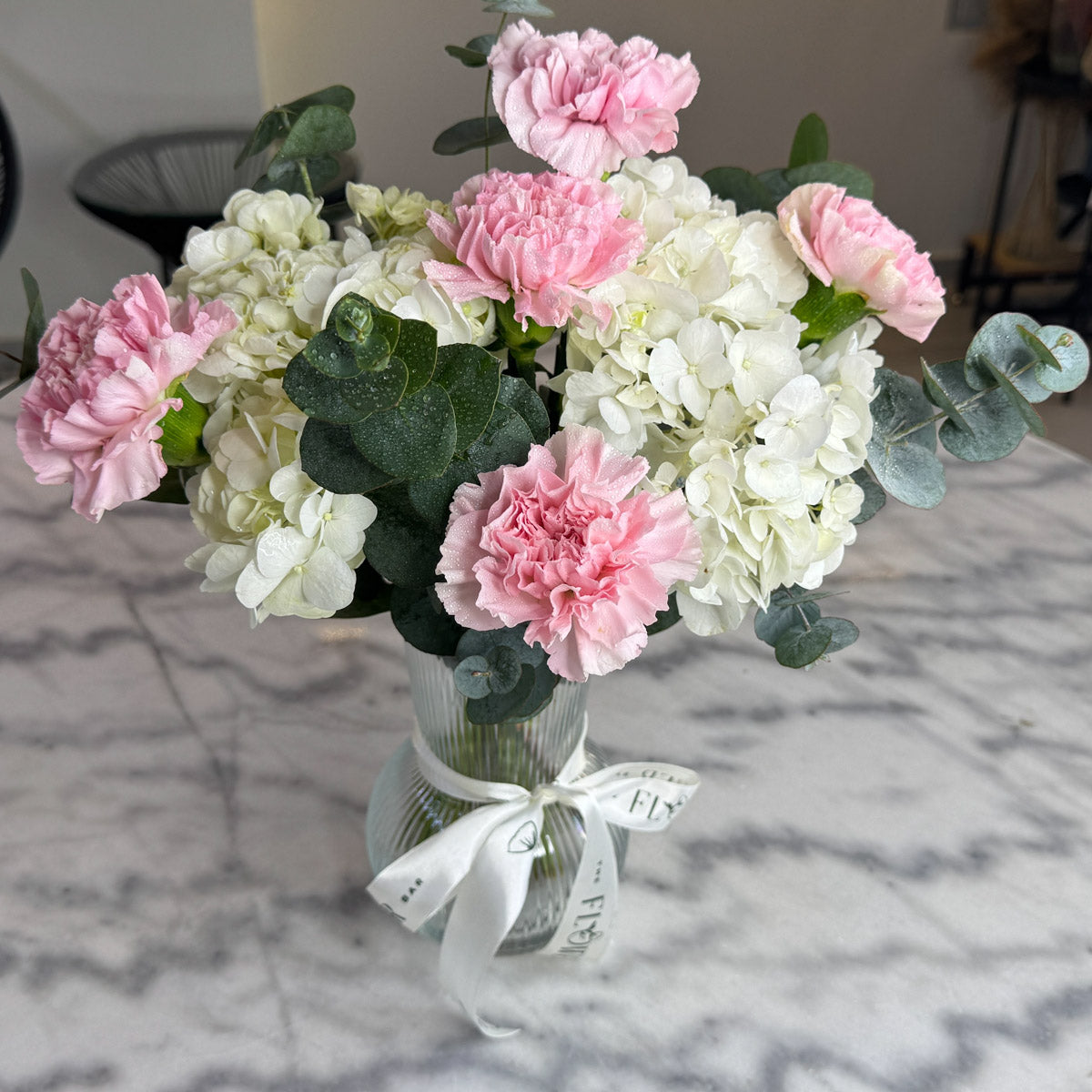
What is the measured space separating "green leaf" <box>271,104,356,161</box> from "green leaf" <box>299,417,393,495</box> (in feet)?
0.59

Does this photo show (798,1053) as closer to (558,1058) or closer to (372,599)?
(558,1058)

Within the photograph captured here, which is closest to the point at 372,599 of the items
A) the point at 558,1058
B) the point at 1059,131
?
the point at 558,1058

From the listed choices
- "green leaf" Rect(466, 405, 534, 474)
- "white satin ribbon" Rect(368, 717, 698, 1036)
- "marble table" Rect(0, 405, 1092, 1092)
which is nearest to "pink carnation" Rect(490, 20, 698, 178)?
"green leaf" Rect(466, 405, 534, 474)

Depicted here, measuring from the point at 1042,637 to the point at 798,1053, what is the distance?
1.38 feet

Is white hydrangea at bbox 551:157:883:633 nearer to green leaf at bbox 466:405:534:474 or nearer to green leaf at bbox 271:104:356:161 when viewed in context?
green leaf at bbox 466:405:534:474

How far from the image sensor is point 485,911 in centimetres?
58

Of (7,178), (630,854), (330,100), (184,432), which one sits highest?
(330,100)

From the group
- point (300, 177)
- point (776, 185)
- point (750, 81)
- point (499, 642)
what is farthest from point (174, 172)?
point (499, 642)

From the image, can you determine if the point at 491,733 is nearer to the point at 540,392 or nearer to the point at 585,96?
the point at 540,392

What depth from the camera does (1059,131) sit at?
282 cm

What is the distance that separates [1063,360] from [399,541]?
0.31 m

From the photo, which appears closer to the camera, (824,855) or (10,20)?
(824,855)

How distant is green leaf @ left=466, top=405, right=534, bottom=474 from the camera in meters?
0.42

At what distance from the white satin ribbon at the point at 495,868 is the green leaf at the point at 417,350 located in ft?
0.99
